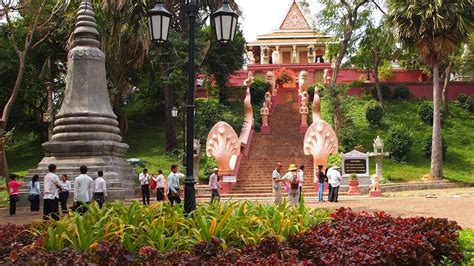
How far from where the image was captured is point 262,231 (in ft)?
20.3

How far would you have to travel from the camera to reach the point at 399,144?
24672 millimetres

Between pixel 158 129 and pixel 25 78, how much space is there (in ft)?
25.9

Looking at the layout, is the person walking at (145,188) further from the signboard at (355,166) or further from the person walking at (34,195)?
the signboard at (355,166)

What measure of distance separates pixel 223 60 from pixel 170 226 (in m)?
27.6

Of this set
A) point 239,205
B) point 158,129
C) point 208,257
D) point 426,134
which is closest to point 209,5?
point 158,129

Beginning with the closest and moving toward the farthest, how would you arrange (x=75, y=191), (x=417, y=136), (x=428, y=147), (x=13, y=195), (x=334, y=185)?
(x=75, y=191) < (x=13, y=195) < (x=334, y=185) < (x=428, y=147) < (x=417, y=136)

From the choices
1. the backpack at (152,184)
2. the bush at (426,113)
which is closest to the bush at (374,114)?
the bush at (426,113)

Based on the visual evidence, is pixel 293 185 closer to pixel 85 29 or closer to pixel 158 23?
pixel 158 23

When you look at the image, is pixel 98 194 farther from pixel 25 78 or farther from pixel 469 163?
pixel 25 78

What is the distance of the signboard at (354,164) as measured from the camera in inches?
826


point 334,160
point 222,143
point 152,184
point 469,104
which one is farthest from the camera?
point 469,104

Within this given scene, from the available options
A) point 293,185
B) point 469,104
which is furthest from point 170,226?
point 469,104

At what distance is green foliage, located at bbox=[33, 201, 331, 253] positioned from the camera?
570 centimetres

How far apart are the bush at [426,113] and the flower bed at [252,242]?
80.5 ft
